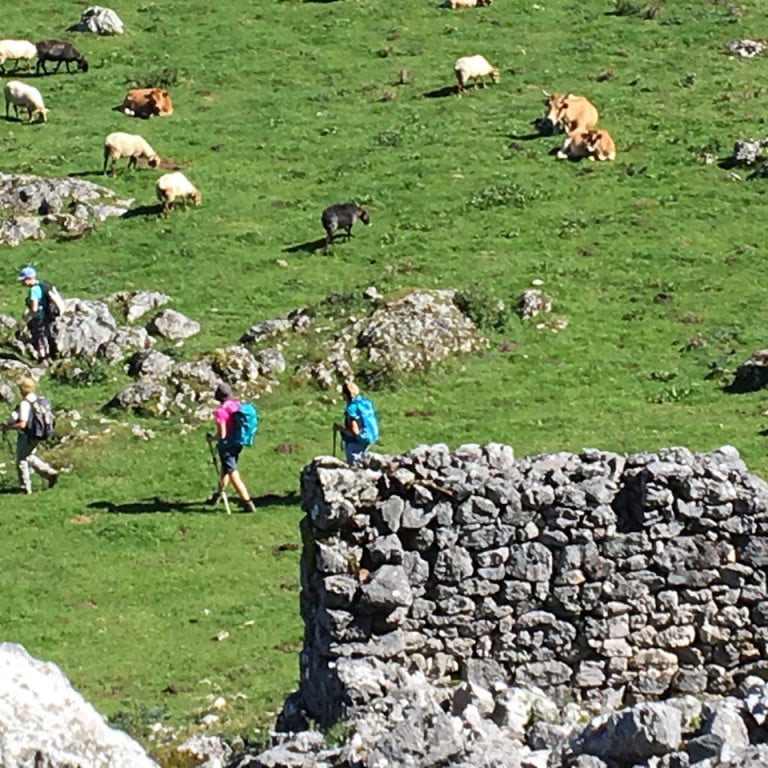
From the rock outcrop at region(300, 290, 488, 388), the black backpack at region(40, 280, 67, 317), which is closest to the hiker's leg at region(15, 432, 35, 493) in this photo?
the rock outcrop at region(300, 290, 488, 388)

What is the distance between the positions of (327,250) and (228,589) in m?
16.3

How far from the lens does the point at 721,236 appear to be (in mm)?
39375

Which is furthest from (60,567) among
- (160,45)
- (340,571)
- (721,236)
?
(160,45)

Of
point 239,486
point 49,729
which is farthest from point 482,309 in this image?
point 49,729

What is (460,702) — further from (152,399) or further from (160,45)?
(160,45)

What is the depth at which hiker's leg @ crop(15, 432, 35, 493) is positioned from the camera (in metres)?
28.2

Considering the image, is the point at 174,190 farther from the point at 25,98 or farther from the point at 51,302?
the point at 25,98

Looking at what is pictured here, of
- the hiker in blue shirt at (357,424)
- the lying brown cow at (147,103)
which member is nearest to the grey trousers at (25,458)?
the hiker in blue shirt at (357,424)

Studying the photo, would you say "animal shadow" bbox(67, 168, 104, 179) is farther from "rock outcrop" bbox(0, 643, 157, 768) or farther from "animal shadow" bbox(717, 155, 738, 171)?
"rock outcrop" bbox(0, 643, 157, 768)

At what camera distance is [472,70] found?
51125mm

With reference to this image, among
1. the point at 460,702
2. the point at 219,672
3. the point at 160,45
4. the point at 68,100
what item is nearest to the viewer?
the point at 460,702

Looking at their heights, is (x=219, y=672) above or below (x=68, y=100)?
below

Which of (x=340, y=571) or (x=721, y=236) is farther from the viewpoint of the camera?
(x=721, y=236)

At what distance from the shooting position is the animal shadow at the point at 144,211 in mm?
42478
